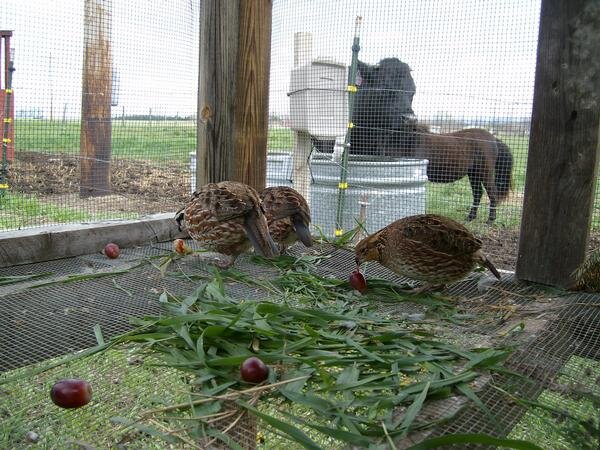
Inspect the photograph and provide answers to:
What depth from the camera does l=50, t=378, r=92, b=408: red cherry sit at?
6.31 feet

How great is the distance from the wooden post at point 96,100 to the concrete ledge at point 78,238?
2.83 meters

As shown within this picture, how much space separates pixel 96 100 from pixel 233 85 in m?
4.70

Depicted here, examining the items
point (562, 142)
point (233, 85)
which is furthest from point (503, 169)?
point (233, 85)

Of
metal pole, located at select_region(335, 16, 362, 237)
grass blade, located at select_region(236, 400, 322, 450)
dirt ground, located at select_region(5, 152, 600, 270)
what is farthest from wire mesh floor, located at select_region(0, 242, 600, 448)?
dirt ground, located at select_region(5, 152, 600, 270)

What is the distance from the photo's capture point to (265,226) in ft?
13.8

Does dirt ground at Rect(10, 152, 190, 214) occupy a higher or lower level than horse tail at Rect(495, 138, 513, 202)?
lower

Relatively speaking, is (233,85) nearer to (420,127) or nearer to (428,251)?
(428,251)

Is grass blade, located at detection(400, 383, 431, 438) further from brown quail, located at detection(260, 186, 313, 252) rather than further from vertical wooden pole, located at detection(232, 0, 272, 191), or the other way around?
vertical wooden pole, located at detection(232, 0, 272, 191)

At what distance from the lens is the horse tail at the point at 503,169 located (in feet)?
28.7

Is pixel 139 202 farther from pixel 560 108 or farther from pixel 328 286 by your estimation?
pixel 560 108

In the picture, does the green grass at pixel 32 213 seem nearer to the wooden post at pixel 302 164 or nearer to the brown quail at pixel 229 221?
the wooden post at pixel 302 164

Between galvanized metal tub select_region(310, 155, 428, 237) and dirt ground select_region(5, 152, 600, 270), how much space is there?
1.17m

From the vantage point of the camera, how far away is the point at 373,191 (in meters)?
7.44

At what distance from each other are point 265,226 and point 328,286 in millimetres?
831
